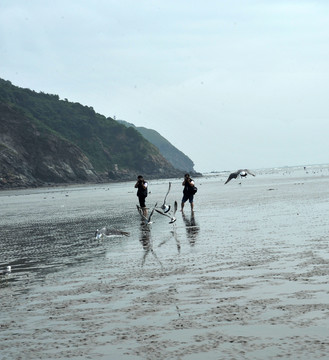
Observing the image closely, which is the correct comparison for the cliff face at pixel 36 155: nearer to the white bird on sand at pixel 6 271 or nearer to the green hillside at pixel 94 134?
the green hillside at pixel 94 134

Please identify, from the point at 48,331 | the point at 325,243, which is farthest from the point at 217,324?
the point at 325,243

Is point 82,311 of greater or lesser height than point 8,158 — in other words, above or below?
below

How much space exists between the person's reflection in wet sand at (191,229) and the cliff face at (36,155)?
108m

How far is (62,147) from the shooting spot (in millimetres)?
149250

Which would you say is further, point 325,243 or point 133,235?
point 133,235

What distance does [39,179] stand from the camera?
13638 cm

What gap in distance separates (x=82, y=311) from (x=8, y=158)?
124583 mm

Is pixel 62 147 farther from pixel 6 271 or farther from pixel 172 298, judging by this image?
pixel 172 298

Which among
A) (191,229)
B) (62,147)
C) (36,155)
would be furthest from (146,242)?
(62,147)

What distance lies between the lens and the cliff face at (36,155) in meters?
131

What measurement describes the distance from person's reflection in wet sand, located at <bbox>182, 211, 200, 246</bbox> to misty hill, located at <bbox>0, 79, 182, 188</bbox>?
4021 inches

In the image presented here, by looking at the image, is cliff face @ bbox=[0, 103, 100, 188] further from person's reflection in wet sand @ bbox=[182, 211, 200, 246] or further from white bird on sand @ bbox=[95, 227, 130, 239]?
white bird on sand @ bbox=[95, 227, 130, 239]

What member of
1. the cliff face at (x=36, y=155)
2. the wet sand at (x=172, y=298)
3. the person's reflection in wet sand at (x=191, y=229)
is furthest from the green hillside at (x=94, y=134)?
the wet sand at (x=172, y=298)

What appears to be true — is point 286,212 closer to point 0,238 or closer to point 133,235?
point 133,235
